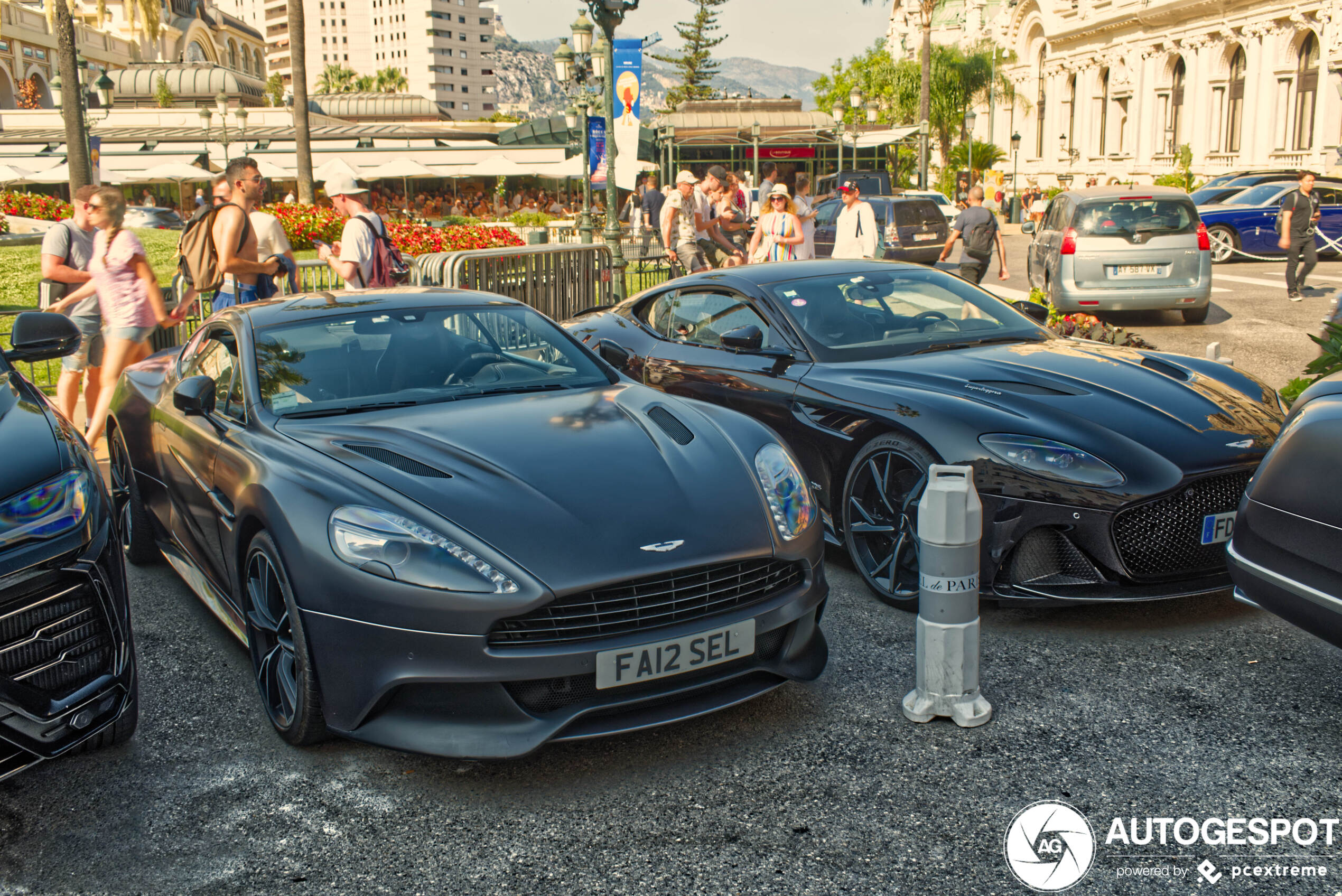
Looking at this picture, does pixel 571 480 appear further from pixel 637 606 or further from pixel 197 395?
pixel 197 395

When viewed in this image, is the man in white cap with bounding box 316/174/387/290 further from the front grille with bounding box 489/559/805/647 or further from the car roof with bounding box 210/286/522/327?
the front grille with bounding box 489/559/805/647

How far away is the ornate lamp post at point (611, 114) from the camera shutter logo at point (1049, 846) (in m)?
11.2

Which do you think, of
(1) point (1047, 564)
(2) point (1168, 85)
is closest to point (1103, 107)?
(2) point (1168, 85)

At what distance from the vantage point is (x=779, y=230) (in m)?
12.4

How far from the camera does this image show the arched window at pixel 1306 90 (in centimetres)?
4631

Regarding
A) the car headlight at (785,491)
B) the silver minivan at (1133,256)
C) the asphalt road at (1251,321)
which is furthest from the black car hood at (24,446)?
the silver minivan at (1133,256)

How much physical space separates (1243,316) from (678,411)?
41.3ft

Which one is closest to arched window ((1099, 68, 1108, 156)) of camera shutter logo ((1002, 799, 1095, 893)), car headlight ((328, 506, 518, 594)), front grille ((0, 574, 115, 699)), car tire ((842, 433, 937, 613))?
car tire ((842, 433, 937, 613))

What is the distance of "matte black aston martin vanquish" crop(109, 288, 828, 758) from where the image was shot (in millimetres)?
3236

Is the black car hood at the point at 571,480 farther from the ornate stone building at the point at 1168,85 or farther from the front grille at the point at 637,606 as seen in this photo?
the ornate stone building at the point at 1168,85

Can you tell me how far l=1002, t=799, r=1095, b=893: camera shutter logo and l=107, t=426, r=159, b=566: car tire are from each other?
403 cm

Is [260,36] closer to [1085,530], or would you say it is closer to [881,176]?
[881,176]

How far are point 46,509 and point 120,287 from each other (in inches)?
196

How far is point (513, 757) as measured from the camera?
125 inches
